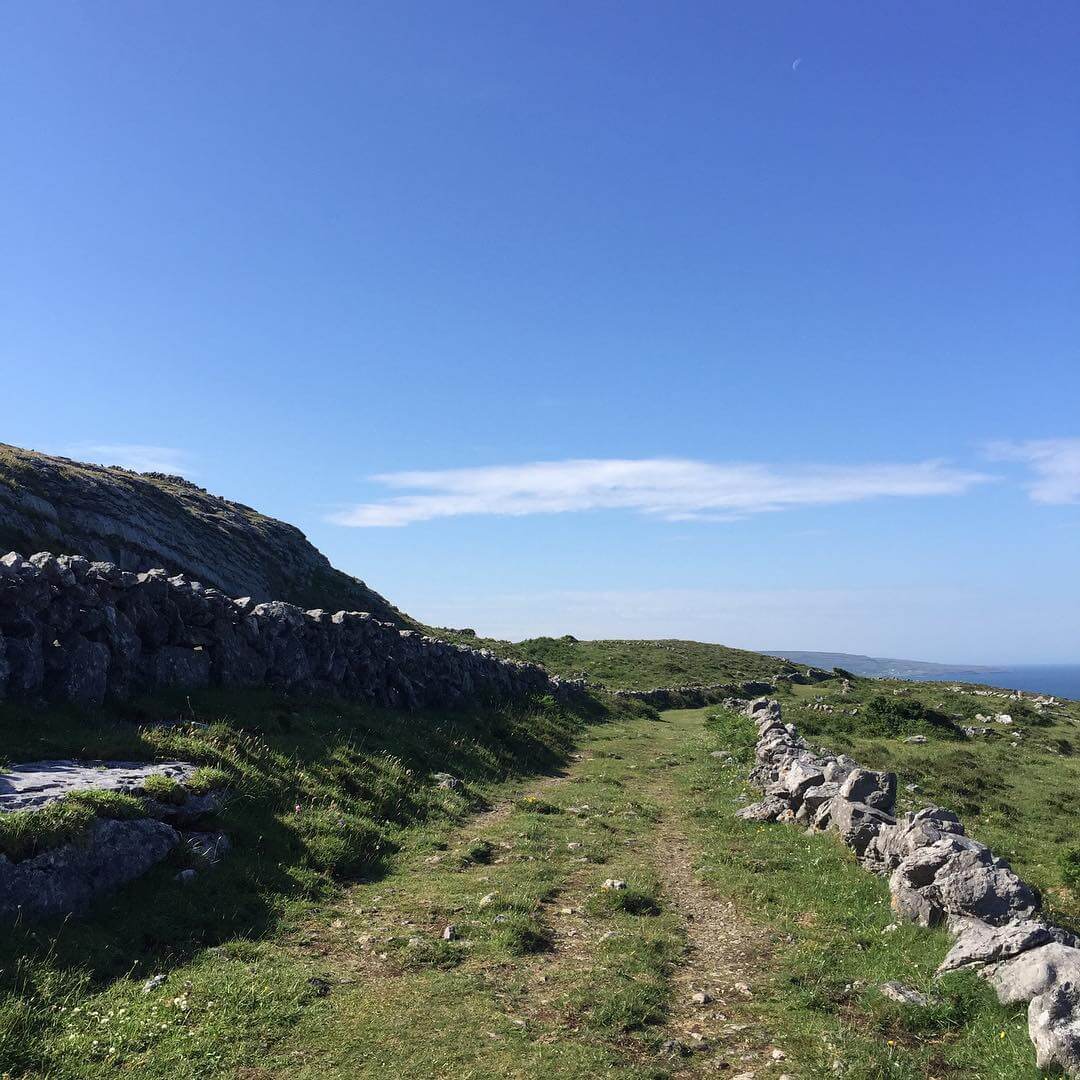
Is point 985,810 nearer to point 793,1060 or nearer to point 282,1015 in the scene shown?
point 793,1060

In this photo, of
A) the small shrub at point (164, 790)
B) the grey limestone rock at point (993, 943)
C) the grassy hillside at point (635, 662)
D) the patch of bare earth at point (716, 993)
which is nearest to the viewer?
the patch of bare earth at point (716, 993)

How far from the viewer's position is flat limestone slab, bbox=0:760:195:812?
36.7 feet

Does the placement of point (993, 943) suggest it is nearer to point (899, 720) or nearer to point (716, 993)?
point (716, 993)

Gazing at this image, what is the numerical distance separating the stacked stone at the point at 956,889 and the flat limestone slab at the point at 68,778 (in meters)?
13.7

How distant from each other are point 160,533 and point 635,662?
4751cm

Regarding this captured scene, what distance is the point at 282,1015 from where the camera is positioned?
8.86 metres

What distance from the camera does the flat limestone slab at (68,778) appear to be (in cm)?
1120

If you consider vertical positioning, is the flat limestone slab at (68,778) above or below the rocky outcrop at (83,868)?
above

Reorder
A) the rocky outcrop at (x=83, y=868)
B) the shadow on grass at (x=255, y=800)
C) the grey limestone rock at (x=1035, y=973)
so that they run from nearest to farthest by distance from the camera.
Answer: the grey limestone rock at (x=1035, y=973) → the rocky outcrop at (x=83, y=868) → the shadow on grass at (x=255, y=800)

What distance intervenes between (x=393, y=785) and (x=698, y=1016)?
1184cm

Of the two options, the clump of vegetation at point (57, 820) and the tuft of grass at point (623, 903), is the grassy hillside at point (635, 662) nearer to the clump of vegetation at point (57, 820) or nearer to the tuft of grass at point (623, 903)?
the tuft of grass at point (623, 903)

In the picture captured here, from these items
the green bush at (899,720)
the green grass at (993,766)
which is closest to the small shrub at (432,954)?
the green grass at (993,766)

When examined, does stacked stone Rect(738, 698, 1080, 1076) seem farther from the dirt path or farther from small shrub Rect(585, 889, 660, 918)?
small shrub Rect(585, 889, 660, 918)

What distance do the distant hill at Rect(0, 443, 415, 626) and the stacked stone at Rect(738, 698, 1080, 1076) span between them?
→ 108ft
